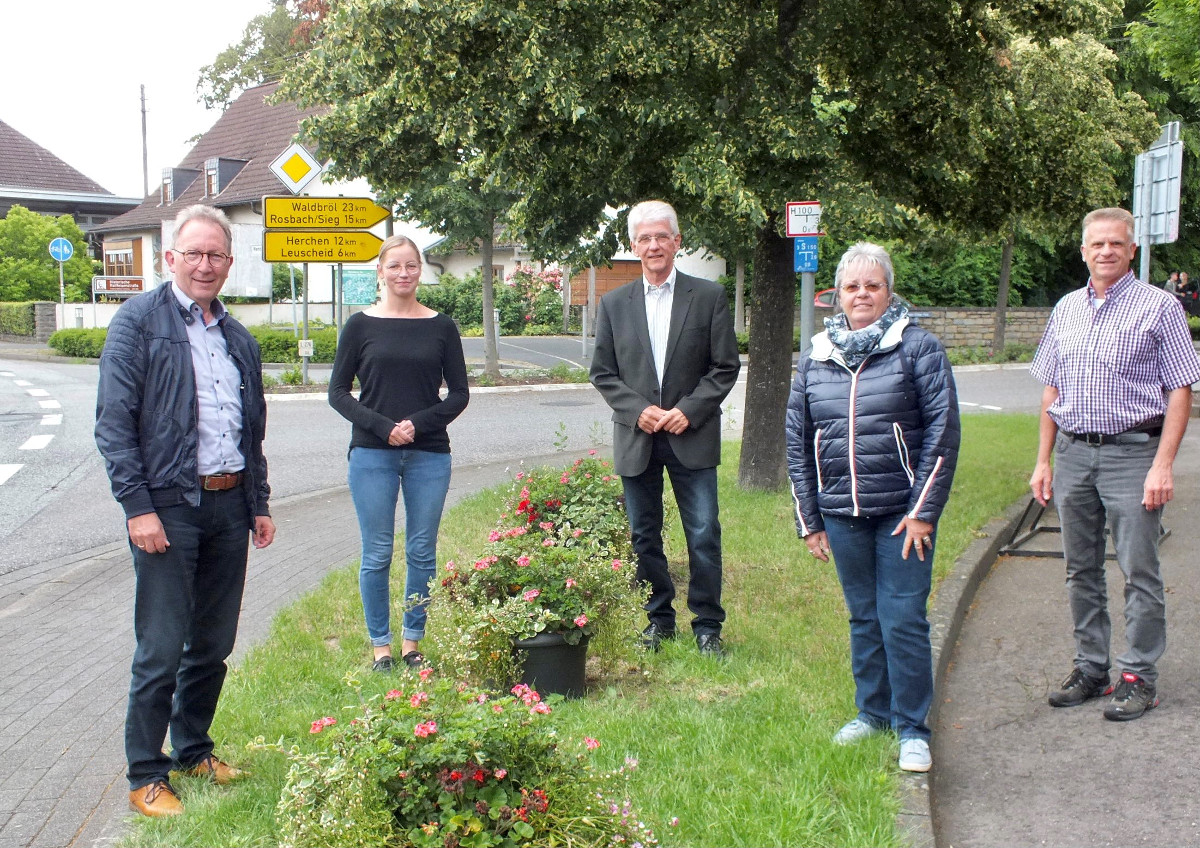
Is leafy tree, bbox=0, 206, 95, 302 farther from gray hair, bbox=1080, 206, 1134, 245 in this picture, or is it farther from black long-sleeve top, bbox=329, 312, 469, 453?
gray hair, bbox=1080, 206, 1134, 245

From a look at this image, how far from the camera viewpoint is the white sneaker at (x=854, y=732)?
420 cm

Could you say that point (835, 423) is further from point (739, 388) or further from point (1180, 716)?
point (739, 388)

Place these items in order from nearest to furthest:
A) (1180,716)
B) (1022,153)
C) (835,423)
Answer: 1. (835,423)
2. (1180,716)
3. (1022,153)

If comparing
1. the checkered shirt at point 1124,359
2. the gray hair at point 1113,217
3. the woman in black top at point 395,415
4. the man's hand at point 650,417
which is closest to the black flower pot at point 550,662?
the woman in black top at point 395,415

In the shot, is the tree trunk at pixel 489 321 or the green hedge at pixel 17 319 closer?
the tree trunk at pixel 489 321

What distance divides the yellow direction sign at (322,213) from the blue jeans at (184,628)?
10.6 m

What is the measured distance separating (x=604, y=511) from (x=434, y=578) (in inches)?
54.3

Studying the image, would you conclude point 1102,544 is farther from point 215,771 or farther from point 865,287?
point 215,771

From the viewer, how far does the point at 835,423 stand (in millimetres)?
4137

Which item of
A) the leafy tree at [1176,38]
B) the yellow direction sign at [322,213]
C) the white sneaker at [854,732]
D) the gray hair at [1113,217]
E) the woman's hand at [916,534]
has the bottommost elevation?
the white sneaker at [854,732]

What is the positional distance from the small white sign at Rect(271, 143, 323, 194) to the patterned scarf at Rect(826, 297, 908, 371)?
11.2 m

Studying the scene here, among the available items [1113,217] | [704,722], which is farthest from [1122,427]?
[704,722]

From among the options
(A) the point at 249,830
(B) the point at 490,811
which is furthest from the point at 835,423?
(A) the point at 249,830

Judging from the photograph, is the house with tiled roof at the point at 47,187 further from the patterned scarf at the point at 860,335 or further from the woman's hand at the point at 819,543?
the patterned scarf at the point at 860,335
